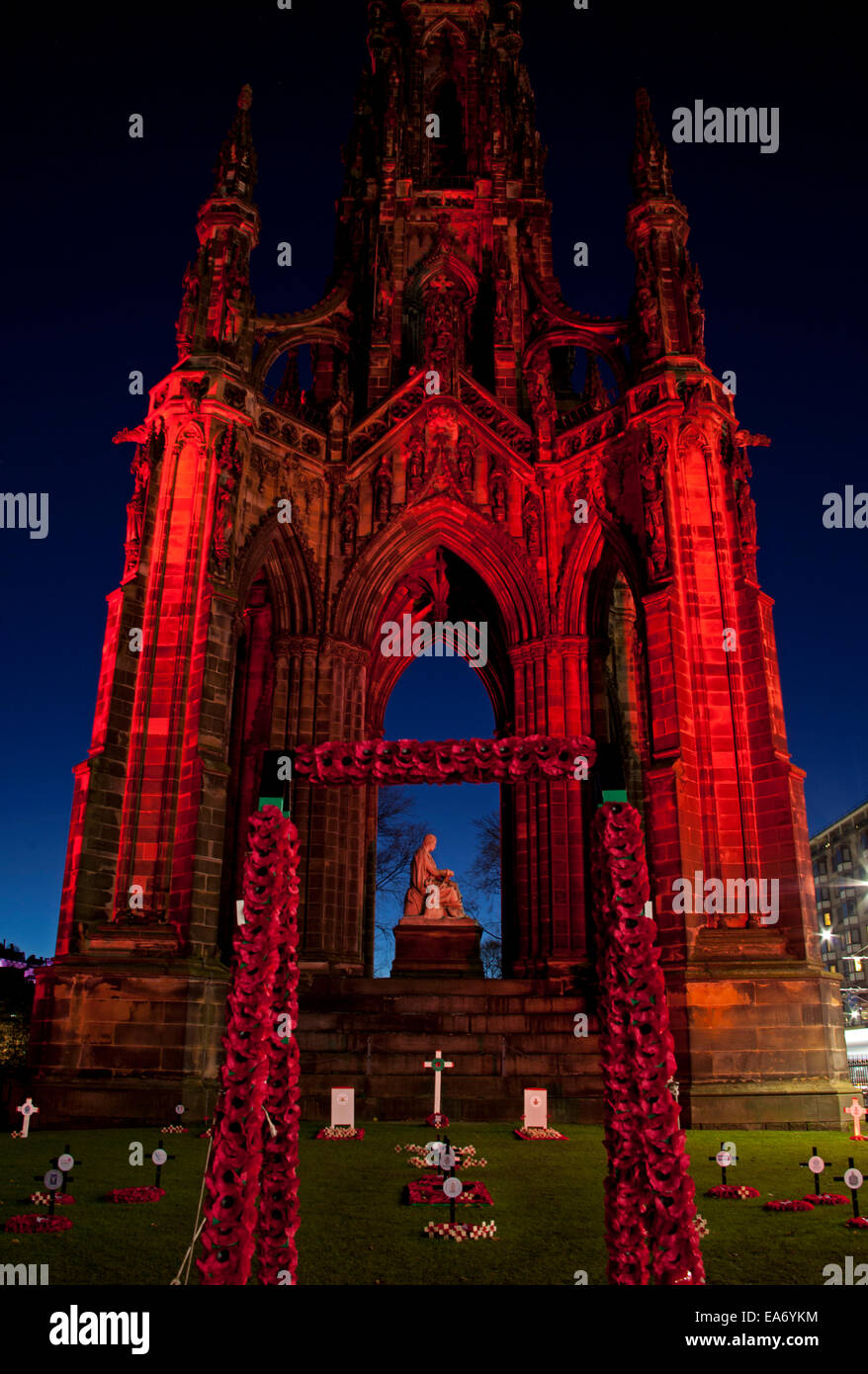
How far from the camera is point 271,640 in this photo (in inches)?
836

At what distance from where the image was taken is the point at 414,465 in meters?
22.5

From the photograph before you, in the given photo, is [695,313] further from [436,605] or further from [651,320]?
[436,605]

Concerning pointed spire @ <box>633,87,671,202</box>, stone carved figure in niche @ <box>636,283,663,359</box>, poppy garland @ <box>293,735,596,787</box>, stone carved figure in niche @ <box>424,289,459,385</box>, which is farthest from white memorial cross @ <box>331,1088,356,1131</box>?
pointed spire @ <box>633,87,671,202</box>

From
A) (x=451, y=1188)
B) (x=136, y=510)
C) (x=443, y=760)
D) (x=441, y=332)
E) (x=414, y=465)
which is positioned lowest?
(x=451, y=1188)

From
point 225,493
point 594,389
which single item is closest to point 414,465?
point 594,389

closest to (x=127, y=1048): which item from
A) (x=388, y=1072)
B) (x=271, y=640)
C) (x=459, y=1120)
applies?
(x=388, y=1072)

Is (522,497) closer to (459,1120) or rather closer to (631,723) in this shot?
(631,723)

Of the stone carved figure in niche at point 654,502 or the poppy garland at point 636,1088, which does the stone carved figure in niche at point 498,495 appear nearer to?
the stone carved figure in niche at point 654,502

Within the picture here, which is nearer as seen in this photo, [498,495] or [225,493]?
[225,493]

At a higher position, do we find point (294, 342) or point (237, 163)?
point (237, 163)

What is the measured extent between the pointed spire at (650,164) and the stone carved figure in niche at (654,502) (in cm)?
610

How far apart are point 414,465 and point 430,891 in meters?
10.1

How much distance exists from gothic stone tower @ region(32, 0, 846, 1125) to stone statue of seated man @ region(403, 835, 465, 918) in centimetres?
134
